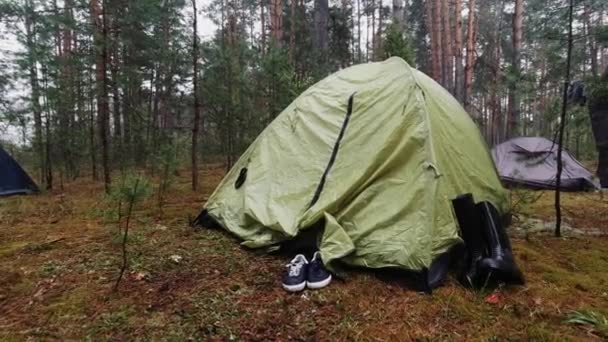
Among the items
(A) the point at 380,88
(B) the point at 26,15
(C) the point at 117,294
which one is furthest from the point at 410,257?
(B) the point at 26,15

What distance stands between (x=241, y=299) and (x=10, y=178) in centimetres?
652

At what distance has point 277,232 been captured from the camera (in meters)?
3.22

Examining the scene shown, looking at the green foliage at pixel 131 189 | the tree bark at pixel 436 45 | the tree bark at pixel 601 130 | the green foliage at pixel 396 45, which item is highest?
the tree bark at pixel 436 45

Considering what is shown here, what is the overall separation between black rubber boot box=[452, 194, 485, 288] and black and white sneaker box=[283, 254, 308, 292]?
3.67 ft

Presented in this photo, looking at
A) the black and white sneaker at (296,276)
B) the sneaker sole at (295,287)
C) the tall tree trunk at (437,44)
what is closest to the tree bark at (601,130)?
the tall tree trunk at (437,44)

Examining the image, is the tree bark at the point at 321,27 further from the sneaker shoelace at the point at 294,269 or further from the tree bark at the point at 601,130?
the sneaker shoelace at the point at 294,269

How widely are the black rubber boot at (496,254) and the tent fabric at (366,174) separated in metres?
0.22

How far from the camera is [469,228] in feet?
8.69

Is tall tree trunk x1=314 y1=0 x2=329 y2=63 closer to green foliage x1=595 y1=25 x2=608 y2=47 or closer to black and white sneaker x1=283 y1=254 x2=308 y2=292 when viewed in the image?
green foliage x1=595 y1=25 x2=608 y2=47

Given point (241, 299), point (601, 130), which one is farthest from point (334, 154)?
point (601, 130)

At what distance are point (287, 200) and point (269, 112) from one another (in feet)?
12.2

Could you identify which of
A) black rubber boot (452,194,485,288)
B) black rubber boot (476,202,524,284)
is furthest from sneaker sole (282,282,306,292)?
black rubber boot (476,202,524,284)

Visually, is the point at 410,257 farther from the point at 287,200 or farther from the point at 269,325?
the point at 287,200

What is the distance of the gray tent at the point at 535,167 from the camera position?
6.79 m
